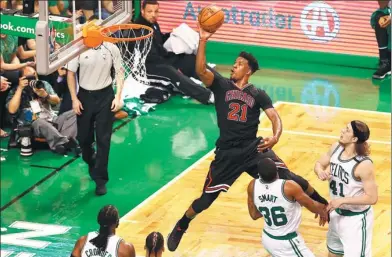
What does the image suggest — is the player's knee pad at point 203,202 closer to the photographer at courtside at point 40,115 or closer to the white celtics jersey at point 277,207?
the white celtics jersey at point 277,207

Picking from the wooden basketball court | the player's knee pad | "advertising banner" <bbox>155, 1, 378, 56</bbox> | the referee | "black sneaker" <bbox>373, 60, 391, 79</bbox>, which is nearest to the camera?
the player's knee pad

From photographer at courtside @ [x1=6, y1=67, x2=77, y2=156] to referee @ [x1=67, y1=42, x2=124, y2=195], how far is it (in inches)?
54.0

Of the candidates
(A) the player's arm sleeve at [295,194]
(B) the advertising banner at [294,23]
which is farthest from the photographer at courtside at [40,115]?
(A) the player's arm sleeve at [295,194]

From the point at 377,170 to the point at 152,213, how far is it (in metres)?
3.19

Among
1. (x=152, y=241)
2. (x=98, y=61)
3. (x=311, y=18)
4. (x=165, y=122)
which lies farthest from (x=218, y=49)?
(x=152, y=241)

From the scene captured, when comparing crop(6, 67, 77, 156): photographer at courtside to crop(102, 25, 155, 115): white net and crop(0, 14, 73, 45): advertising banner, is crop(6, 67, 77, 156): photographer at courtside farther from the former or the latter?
crop(0, 14, 73, 45): advertising banner

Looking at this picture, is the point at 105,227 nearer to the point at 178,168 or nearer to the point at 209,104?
the point at 178,168

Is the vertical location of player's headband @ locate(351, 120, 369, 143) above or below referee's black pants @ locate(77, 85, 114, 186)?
above

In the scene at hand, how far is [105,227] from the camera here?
27.5 ft

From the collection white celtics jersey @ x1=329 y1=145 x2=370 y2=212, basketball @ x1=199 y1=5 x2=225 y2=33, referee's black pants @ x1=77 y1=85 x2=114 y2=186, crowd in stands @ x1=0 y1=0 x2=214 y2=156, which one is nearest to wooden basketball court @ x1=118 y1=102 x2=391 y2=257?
referee's black pants @ x1=77 y1=85 x2=114 y2=186

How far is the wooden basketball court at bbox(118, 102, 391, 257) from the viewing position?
1112cm

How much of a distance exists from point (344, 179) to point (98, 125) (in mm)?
4024

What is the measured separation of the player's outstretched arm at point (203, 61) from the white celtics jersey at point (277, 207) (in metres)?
1.56

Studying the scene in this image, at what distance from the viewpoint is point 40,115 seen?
14.2 m
